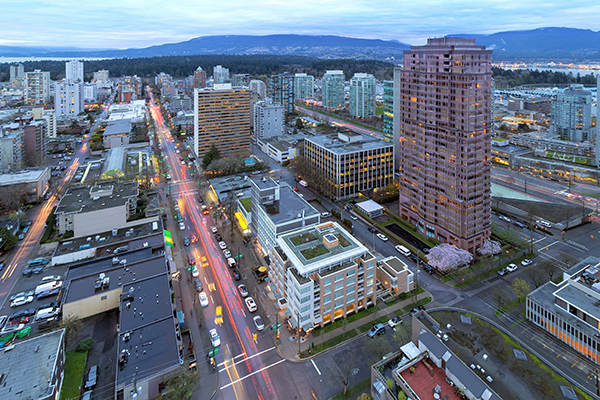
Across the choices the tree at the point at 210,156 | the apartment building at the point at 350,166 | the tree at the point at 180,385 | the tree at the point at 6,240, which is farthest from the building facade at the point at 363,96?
the tree at the point at 180,385

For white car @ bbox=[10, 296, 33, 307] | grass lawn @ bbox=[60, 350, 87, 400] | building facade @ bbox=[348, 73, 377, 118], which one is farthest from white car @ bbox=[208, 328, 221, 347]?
building facade @ bbox=[348, 73, 377, 118]

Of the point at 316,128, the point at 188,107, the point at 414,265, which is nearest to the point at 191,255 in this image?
the point at 414,265

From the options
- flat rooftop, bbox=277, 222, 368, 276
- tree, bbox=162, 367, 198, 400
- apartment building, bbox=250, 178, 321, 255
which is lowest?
tree, bbox=162, 367, 198, 400

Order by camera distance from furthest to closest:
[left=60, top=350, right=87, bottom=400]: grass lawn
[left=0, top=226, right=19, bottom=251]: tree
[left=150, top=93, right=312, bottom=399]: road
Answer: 1. [left=0, top=226, right=19, bottom=251]: tree
2. [left=150, top=93, right=312, bottom=399]: road
3. [left=60, top=350, right=87, bottom=400]: grass lawn

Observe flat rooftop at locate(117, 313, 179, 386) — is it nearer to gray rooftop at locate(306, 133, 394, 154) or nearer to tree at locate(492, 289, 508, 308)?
tree at locate(492, 289, 508, 308)

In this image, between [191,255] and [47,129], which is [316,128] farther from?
[47,129]

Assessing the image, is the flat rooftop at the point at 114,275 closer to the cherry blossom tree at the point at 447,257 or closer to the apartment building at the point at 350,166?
A: the cherry blossom tree at the point at 447,257

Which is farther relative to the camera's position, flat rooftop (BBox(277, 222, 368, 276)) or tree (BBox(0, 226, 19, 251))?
A: tree (BBox(0, 226, 19, 251))
